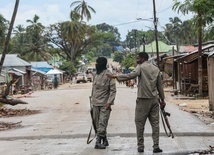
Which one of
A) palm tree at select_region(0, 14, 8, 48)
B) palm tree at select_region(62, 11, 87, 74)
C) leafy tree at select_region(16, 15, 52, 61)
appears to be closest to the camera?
palm tree at select_region(0, 14, 8, 48)

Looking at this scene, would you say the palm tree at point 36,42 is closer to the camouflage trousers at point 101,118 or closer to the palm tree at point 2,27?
the palm tree at point 2,27

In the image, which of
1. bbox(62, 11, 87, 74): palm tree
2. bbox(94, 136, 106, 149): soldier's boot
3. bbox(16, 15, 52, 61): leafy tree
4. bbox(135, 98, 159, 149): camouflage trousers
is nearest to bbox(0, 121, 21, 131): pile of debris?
bbox(94, 136, 106, 149): soldier's boot

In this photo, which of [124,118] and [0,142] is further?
[124,118]

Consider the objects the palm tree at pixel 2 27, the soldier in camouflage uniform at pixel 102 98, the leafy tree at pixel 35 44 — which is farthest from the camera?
the leafy tree at pixel 35 44

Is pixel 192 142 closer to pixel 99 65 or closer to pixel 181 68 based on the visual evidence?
pixel 99 65

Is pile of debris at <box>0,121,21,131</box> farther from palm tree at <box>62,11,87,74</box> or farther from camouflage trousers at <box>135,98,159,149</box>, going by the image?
palm tree at <box>62,11,87,74</box>

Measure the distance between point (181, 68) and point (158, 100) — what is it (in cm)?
2658

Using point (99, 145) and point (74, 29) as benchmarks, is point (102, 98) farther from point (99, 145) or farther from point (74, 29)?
point (74, 29)

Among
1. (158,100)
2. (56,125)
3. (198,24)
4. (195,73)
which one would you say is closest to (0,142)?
(56,125)

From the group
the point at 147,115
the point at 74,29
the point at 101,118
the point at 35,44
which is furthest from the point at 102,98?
the point at 35,44

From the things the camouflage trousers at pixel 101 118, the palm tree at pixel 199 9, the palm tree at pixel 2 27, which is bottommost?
the camouflage trousers at pixel 101 118

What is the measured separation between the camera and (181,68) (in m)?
35.0

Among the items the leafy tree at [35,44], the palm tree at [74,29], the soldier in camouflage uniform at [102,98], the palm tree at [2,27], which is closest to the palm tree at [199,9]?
the soldier in camouflage uniform at [102,98]

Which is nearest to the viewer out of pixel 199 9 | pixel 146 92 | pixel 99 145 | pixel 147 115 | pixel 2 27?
pixel 146 92
